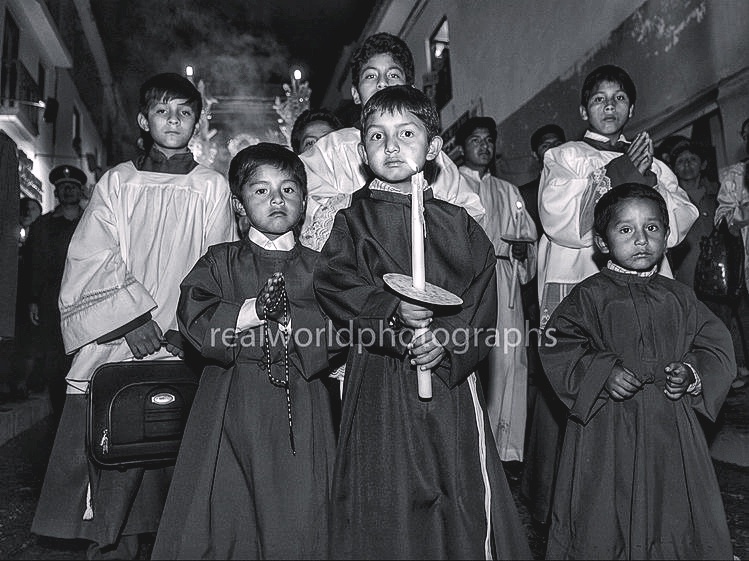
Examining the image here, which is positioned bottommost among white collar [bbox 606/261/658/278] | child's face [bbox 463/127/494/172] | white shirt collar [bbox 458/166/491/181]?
white collar [bbox 606/261/658/278]

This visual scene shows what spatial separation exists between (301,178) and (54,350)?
5.02 metres

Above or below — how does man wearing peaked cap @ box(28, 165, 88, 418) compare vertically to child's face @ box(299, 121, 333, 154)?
below

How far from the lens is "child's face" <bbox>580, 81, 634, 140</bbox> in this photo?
138 inches

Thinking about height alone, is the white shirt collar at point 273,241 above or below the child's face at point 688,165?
below

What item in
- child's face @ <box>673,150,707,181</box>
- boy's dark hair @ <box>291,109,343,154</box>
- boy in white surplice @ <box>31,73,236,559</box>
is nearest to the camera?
boy in white surplice @ <box>31,73,236,559</box>

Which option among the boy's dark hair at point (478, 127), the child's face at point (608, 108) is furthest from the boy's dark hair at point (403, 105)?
the boy's dark hair at point (478, 127)

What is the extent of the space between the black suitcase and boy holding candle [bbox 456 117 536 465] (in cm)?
233

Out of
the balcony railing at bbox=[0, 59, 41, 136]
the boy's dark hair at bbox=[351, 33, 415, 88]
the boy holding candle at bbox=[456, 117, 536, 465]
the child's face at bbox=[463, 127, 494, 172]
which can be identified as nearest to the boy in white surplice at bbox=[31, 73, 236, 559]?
the boy's dark hair at bbox=[351, 33, 415, 88]

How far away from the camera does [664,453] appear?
261cm

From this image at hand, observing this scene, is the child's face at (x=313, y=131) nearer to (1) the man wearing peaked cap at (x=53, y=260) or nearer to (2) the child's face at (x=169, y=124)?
(2) the child's face at (x=169, y=124)

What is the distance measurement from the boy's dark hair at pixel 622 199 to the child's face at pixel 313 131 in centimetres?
180

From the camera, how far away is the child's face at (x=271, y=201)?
2705 millimetres

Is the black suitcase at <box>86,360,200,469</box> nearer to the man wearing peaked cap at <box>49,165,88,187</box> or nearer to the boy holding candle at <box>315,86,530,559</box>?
the boy holding candle at <box>315,86,530,559</box>

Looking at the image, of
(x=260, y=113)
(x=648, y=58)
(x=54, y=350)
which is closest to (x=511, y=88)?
(x=648, y=58)
